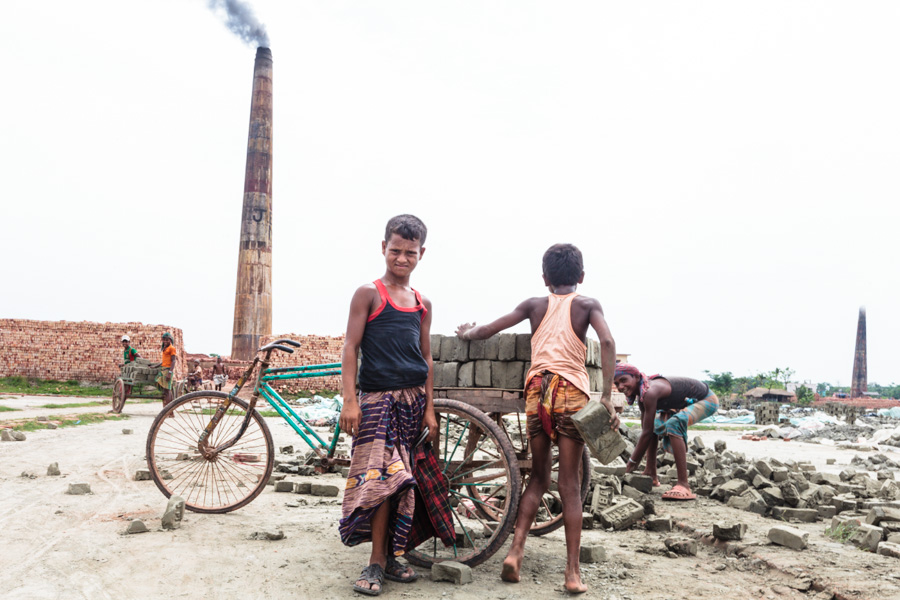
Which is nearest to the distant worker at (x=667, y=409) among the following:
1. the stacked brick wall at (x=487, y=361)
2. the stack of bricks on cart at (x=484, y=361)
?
the stacked brick wall at (x=487, y=361)

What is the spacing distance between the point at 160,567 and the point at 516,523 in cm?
189

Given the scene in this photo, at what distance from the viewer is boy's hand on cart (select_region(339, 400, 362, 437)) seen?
3.24 meters

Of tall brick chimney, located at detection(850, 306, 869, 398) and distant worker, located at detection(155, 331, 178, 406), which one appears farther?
tall brick chimney, located at detection(850, 306, 869, 398)

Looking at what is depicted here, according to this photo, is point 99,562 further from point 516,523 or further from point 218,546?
point 516,523

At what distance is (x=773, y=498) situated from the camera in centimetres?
564

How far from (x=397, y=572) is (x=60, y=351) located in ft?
87.9

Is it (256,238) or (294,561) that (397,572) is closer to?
(294,561)

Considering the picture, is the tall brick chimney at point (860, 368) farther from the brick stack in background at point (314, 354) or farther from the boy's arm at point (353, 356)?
the boy's arm at point (353, 356)

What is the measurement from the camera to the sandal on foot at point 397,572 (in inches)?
128

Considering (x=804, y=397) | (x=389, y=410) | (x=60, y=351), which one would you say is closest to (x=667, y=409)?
(x=389, y=410)

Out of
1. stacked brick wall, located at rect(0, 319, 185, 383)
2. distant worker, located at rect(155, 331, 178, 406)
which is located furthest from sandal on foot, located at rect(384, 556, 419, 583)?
stacked brick wall, located at rect(0, 319, 185, 383)

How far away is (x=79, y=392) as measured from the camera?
23516 mm

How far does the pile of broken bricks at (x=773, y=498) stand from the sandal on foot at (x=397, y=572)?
1.83 metres

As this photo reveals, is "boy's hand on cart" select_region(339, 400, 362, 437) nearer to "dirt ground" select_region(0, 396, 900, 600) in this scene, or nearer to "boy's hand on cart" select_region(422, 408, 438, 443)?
"boy's hand on cart" select_region(422, 408, 438, 443)
